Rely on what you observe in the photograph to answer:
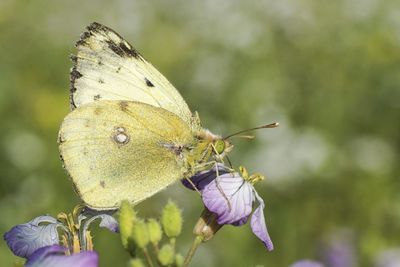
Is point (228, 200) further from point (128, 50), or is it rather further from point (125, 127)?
point (128, 50)

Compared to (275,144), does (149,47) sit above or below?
above

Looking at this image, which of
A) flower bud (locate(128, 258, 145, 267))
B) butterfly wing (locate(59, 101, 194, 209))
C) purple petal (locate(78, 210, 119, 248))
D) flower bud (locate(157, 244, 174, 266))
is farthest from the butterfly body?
flower bud (locate(128, 258, 145, 267))

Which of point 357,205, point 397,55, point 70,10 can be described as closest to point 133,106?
point 357,205

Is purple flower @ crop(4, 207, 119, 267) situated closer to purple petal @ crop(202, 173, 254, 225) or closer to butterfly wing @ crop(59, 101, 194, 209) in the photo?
butterfly wing @ crop(59, 101, 194, 209)

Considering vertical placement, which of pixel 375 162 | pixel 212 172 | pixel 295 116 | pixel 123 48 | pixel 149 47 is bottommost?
pixel 375 162

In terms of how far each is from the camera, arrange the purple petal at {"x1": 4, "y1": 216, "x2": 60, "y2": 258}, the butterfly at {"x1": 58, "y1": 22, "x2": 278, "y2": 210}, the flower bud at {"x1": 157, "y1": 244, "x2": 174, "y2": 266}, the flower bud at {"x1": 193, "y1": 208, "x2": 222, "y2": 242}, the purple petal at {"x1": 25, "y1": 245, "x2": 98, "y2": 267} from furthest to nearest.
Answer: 1. the butterfly at {"x1": 58, "y1": 22, "x2": 278, "y2": 210}
2. the flower bud at {"x1": 193, "y1": 208, "x2": 222, "y2": 242}
3. the purple petal at {"x1": 4, "y1": 216, "x2": 60, "y2": 258}
4. the flower bud at {"x1": 157, "y1": 244, "x2": 174, "y2": 266}
5. the purple petal at {"x1": 25, "y1": 245, "x2": 98, "y2": 267}

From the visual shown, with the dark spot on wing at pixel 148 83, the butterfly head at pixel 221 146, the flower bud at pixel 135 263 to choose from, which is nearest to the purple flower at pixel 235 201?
the butterfly head at pixel 221 146

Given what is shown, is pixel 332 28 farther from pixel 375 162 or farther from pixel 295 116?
pixel 375 162
